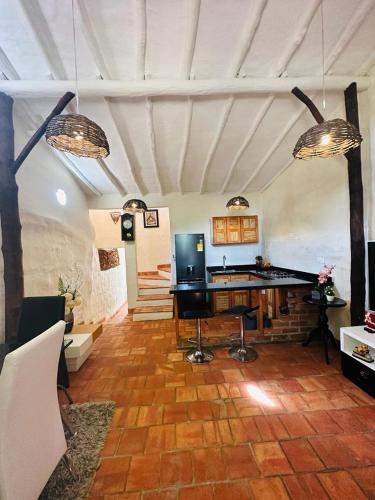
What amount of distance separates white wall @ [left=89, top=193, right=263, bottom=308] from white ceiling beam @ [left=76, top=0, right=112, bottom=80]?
3023mm

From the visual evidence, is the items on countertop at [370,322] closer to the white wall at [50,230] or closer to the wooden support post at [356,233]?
the wooden support post at [356,233]

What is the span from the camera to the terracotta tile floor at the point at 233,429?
4.25ft

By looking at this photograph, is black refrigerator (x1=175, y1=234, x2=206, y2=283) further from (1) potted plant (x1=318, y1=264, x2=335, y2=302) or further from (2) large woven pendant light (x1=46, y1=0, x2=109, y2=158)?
(2) large woven pendant light (x1=46, y1=0, x2=109, y2=158)

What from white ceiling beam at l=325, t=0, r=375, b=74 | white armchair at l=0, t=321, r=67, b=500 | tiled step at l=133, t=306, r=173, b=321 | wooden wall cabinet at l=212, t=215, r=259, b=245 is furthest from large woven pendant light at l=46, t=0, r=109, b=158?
wooden wall cabinet at l=212, t=215, r=259, b=245

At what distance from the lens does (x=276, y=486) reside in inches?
50.3

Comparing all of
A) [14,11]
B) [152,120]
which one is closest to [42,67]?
[14,11]

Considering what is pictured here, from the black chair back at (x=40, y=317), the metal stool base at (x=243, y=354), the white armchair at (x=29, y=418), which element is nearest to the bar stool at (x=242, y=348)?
the metal stool base at (x=243, y=354)

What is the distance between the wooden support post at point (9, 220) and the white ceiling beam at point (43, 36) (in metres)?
0.63

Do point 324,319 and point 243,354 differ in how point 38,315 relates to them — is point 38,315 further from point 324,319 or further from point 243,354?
point 324,319

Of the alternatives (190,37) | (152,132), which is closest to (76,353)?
(152,132)

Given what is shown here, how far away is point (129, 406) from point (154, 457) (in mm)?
590

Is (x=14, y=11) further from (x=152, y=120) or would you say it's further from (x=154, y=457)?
(x=154, y=457)

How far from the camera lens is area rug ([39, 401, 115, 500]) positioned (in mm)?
1293

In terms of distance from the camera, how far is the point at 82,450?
5.10 feet
